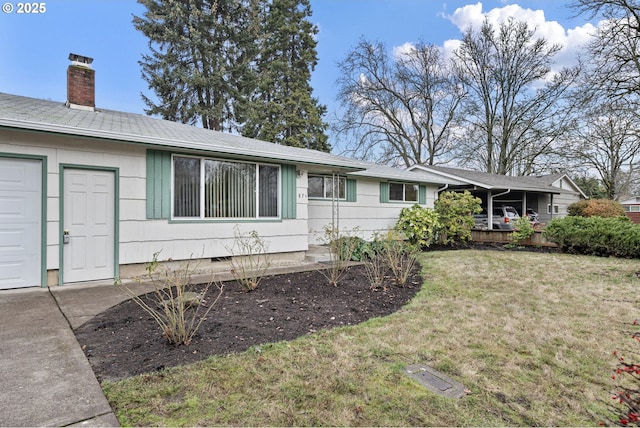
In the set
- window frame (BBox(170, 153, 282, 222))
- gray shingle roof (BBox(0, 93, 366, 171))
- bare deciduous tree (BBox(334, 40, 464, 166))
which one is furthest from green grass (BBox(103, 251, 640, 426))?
bare deciduous tree (BBox(334, 40, 464, 166))

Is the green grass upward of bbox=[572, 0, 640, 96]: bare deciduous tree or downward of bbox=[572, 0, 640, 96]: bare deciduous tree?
downward

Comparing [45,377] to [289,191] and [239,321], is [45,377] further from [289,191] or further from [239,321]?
[289,191]

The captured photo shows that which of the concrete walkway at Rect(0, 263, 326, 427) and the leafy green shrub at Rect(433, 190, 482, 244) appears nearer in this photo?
the concrete walkway at Rect(0, 263, 326, 427)

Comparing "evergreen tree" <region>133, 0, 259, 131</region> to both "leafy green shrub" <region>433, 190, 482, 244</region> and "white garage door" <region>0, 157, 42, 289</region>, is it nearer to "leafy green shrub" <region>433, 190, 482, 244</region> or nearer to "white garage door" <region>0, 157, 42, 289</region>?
"leafy green shrub" <region>433, 190, 482, 244</region>

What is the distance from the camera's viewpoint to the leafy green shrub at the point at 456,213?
460 inches

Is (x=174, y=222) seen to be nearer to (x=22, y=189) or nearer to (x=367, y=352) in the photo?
(x=22, y=189)

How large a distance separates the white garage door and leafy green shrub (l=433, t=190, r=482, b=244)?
35.2ft

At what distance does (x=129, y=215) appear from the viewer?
602 cm

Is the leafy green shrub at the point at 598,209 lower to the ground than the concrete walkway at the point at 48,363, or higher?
higher

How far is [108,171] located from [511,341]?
21.6ft

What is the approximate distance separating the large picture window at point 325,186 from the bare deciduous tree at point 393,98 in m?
15.1

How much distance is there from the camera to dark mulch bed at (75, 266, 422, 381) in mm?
3078

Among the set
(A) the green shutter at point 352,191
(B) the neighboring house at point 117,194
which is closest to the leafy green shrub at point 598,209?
(A) the green shutter at point 352,191

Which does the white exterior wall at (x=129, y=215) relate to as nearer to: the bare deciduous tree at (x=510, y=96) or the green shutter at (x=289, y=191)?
the green shutter at (x=289, y=191)
